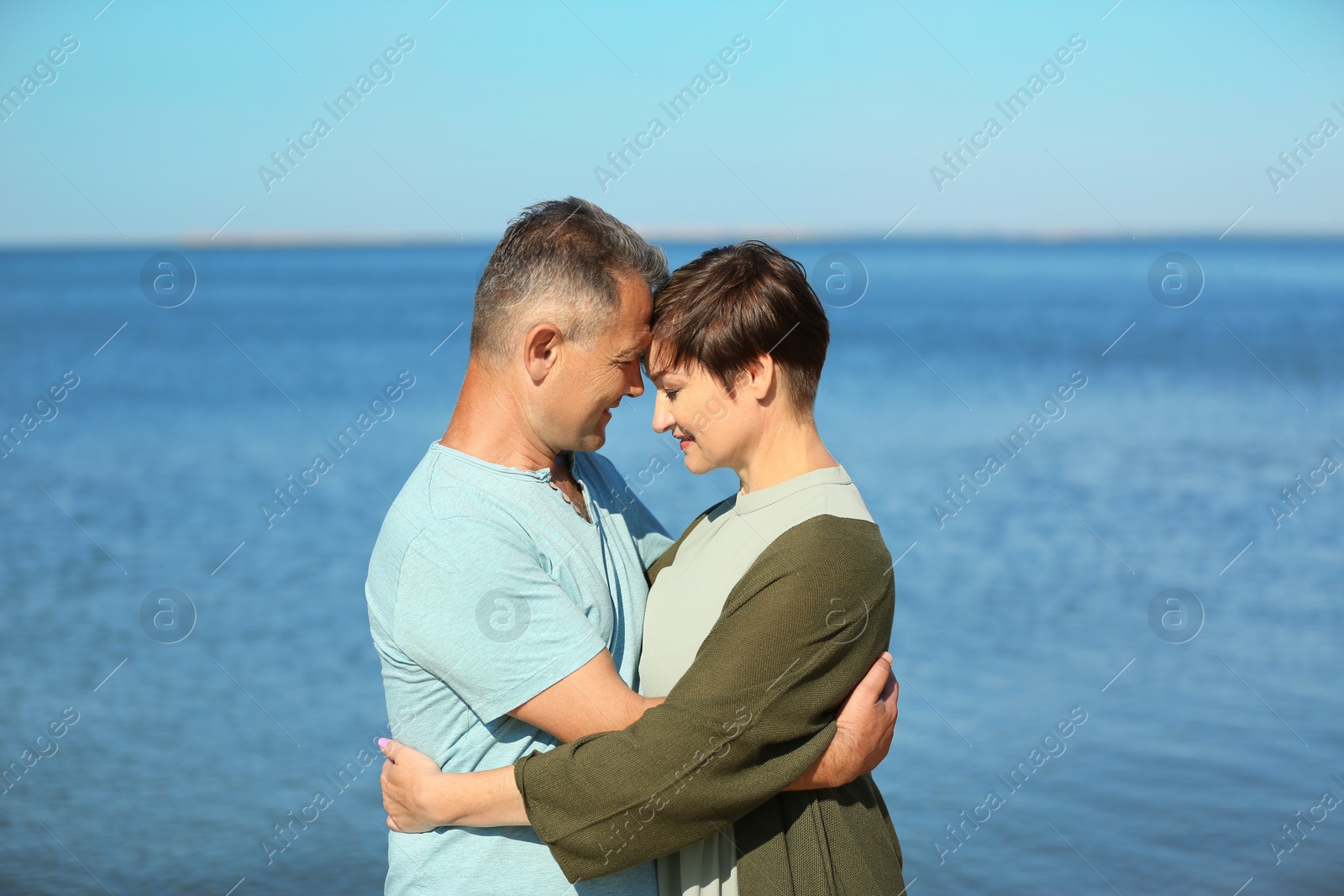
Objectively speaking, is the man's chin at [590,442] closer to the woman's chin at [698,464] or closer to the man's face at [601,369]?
the man's face at [601,369]

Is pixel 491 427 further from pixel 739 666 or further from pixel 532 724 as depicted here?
pixel 739 666

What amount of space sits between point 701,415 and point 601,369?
234 millimetres

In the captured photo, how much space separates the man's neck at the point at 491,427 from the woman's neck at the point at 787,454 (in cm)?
47

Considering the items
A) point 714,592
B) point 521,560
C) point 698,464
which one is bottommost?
point 521,560

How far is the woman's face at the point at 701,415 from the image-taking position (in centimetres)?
236

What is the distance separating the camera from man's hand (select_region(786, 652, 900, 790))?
2.16 meters

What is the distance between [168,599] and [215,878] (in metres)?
4.18

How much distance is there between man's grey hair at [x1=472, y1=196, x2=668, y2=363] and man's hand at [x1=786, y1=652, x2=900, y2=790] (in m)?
0.90

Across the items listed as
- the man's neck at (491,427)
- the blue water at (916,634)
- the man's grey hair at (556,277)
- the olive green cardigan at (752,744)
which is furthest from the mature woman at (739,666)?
the blue water at (916,634)

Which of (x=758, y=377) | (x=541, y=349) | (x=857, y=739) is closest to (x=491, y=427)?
(x=541, y=349)

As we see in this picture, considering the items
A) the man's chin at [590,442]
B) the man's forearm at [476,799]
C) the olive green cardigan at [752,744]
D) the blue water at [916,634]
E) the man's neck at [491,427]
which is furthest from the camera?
the blue water at [916,634]

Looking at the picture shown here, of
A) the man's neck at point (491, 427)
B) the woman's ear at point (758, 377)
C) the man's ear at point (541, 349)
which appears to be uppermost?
the woman's ear at point (758, 377)

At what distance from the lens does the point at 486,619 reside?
2.09m

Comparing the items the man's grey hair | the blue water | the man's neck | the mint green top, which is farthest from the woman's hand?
the blue water
